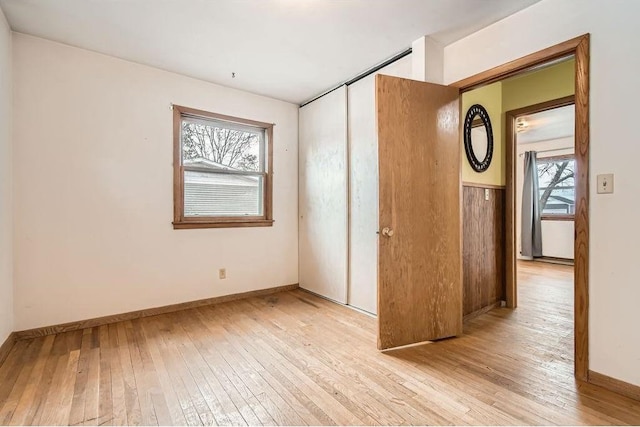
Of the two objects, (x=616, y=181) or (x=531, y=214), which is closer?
(x=616, y=181)

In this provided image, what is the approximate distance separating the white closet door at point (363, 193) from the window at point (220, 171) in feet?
3.68

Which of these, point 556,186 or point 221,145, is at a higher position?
point 221,145

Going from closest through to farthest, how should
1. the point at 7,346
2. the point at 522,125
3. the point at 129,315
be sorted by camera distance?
the point at 7,346 < the point at 129,315 < the point at 522,125

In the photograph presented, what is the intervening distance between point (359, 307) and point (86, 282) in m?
2.54

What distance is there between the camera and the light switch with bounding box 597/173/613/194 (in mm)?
1713

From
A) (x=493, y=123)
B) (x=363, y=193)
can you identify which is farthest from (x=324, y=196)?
(x=493, y=123)

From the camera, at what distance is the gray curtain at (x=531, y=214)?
612cm

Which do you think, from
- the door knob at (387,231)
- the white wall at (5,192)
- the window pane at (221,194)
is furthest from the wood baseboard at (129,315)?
the door knob at (387,231)

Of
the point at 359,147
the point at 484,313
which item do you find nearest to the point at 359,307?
the point at 484,313

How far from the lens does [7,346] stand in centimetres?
219

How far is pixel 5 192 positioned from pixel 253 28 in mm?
2202

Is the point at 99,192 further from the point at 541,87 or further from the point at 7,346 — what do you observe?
the point at 541,87

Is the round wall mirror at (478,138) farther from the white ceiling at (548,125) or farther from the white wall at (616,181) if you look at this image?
the white ceiling at (548,125)

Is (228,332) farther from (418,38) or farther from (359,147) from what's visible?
(418,38)
